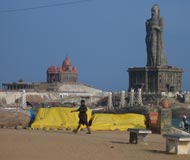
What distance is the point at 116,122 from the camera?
29375mm

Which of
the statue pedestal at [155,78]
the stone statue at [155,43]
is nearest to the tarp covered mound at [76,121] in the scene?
the statue pedestal at [155,78]

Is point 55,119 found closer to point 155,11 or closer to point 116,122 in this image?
point 116,122

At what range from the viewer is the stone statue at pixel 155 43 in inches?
6058

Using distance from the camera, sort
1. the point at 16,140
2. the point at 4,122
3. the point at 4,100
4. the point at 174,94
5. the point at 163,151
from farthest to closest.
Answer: the point at 4,100 → the point at 174,94 → the point at 4,122 → the point at 16,140 → the point at 163,151

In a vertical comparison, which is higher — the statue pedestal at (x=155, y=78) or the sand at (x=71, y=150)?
the statue pedestal at (x=155, y=78)

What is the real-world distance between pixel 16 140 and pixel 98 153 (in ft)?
14.6

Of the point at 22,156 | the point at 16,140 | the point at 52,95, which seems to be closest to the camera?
the point at 22,156

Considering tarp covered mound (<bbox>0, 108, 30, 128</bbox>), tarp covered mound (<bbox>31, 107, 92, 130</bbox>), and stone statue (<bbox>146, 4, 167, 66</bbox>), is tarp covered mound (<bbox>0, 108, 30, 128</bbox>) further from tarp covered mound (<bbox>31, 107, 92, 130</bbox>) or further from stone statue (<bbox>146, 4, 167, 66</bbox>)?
stone statue (<bbox>146, 4, 167, 66</bbox>)

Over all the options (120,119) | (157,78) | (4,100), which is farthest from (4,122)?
(4,100)

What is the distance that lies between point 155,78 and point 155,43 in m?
10.3

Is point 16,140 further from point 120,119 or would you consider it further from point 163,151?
point 120,119

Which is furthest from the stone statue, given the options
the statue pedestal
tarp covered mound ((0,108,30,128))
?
tarp covered mound ((0,108,30,128))

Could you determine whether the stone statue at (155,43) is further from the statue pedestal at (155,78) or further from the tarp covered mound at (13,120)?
the tarp covered mound at (13,120)

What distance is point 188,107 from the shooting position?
13912 cm
